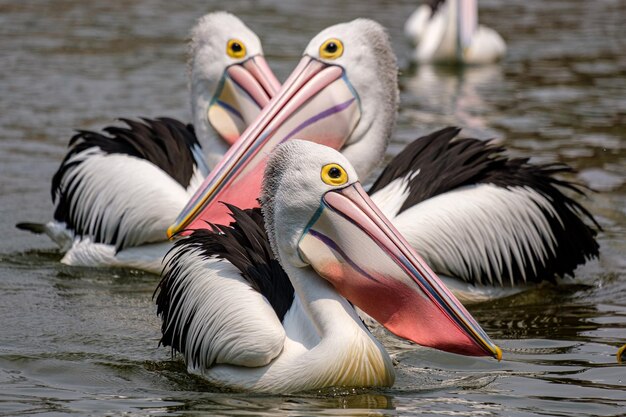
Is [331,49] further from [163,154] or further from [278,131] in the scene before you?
[163,154]

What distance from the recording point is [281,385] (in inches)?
173

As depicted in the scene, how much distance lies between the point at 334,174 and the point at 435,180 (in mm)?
1730

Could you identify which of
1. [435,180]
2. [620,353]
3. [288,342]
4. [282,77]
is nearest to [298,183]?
[288,342]

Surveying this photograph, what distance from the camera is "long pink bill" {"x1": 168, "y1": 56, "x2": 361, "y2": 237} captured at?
18.1 feet

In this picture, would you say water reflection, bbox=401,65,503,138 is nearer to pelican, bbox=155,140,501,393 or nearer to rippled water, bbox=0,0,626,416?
rippled water, bbox=0,0,626,416

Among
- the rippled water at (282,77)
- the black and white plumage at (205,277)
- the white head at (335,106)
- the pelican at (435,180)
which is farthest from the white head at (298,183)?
the pelican at (435,180)

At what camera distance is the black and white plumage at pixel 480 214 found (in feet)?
19.4

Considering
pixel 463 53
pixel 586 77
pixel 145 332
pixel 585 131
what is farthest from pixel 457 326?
pixel 463 53

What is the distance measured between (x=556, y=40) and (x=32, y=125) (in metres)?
6.41

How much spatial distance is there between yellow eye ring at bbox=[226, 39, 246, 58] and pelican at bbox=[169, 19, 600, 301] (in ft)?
2.12

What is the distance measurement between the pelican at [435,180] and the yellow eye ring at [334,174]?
132cm

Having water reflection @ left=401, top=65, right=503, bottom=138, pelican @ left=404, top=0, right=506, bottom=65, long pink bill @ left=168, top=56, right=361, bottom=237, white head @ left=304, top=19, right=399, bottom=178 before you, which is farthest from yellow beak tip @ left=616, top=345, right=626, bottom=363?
pelican @ left=404, top=0, right=506, bottom=65

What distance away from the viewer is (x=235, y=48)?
6699 mm

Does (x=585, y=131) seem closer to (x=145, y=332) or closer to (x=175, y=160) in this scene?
(x=175, y=160)
